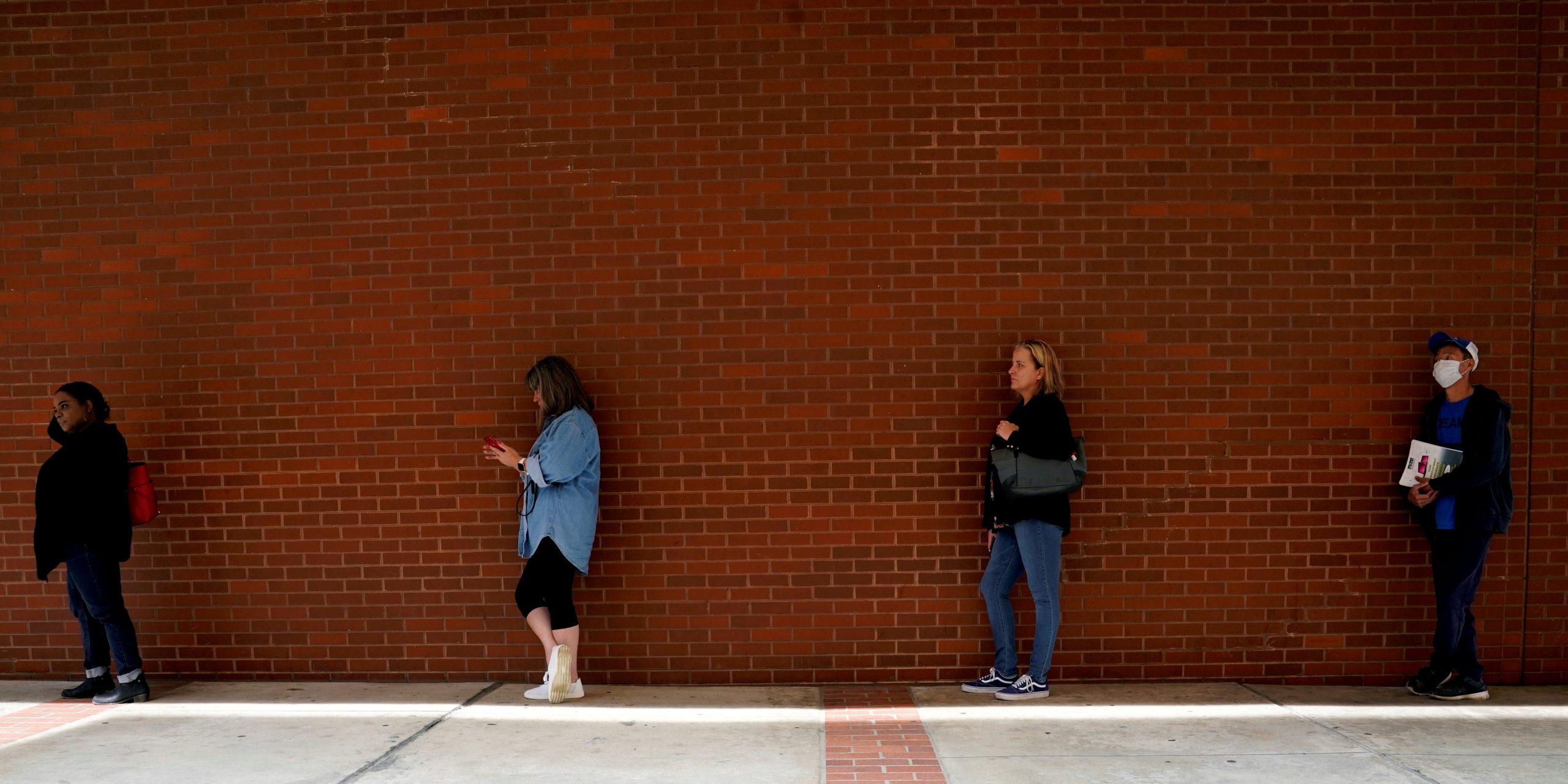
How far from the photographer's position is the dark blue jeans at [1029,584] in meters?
4.95

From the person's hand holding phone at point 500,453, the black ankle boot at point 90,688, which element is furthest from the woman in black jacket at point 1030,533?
the black ankle boot at point 90,688

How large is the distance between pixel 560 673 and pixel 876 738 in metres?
1.58

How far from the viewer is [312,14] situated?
5.44m

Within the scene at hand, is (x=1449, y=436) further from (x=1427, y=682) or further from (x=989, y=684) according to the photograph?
(x=989, y=684)

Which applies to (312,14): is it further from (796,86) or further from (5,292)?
(796,86)

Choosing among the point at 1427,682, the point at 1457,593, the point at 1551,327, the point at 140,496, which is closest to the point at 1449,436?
the point at 1457,593

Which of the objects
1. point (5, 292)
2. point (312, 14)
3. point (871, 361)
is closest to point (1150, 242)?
point (871, 361)

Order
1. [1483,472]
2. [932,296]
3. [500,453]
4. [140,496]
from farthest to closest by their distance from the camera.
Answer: [932,296]
[140,496]
[500,453]
[1483,472]

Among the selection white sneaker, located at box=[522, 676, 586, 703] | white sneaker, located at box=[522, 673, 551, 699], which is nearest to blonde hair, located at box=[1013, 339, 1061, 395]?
white sneaker, located at box=[522, 676, 586, 703]

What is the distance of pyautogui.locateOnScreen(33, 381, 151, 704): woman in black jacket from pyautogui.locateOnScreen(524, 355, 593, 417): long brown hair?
2.16 m

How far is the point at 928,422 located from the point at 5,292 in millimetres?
5076

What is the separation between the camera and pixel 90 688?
519 centimetres

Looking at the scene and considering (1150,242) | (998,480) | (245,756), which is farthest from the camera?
(1150,242)

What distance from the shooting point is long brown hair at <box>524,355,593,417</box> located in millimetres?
4988
